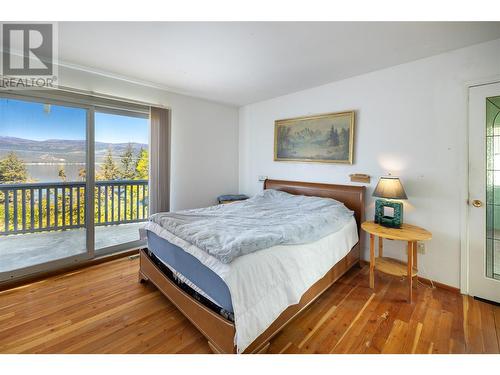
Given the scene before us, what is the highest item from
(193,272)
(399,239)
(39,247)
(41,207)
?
(41,207)

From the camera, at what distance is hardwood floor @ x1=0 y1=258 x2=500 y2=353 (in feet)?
5.14

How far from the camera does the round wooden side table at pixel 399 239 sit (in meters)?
2.13

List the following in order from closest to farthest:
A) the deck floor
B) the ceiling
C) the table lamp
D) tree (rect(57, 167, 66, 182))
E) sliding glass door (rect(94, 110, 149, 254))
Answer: the ceiling
the table lamp
the deck floor
tree (rect(57, 167, 66, 182))
sliding glass door (rect(94, 110, 149, 254))

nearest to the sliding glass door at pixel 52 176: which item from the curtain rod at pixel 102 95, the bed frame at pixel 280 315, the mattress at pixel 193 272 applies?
the curtain rod at pixel 102 95

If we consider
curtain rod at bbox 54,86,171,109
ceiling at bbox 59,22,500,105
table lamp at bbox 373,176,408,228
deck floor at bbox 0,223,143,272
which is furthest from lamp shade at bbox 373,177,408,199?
deck floor at bbox 0,223,143,272

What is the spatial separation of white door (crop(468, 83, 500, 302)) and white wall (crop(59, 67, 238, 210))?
347 centimetres

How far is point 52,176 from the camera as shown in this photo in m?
2.79

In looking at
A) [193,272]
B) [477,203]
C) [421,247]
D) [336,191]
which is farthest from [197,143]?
[477,203]

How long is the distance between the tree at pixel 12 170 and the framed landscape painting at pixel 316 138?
3404mm

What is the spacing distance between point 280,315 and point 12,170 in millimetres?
3241

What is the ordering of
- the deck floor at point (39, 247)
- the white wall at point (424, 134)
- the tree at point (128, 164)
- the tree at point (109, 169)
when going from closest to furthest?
the white wall at point (424, 134) < the deck floor at point (39, 247) < the tree at point (109, 169) < the tree at point (128, 164)

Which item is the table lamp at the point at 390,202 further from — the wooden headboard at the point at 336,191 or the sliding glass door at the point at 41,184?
the sliding glass door at the point at 41,184

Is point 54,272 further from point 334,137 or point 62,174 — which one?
point 334,137

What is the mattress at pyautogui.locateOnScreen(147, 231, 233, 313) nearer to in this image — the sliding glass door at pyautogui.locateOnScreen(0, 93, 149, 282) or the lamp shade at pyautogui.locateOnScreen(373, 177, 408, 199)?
the sliding glass door at pyautogui.locateOnScreen(0, 93, 149, 282)
